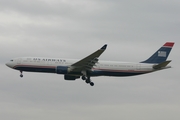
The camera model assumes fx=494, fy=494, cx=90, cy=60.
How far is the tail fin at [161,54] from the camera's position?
82.1m

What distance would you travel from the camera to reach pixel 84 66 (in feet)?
253

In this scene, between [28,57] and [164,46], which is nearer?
[28,57]

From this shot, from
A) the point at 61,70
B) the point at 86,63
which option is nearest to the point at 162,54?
the point at 86,63

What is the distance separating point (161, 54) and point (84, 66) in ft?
47.2

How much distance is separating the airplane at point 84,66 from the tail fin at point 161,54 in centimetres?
165

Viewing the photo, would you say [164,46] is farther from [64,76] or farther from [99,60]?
[64,76]

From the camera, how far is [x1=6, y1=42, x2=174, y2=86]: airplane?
3029 inches

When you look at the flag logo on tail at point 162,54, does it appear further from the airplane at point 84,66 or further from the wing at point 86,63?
the wing at point 86,63

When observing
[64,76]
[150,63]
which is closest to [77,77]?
[64,76]

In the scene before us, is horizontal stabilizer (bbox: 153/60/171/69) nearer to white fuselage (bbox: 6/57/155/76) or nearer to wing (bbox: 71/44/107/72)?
white fuselage (bbox: 6/57/155/76)

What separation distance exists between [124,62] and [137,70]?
2454mm

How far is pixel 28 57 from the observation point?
259 ft

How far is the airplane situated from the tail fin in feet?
5.40

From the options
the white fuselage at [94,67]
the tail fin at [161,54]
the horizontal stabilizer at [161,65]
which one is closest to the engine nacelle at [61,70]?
the white fuselage at [94,67]
